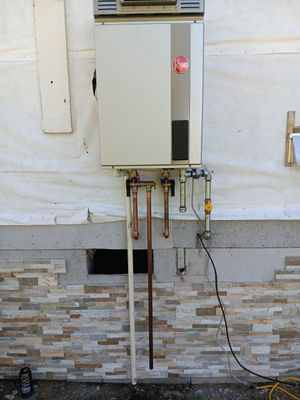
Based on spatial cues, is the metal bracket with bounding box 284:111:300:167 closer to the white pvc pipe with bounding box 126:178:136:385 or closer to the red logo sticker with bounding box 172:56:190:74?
the red logo sticker with bounding box 172:56:190:74

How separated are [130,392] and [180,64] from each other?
7.00ft

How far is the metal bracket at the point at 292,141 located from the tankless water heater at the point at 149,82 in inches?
25.2

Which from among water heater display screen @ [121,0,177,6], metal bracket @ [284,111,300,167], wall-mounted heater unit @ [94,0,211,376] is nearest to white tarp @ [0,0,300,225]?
metal bracket @ [284,111,300,167]

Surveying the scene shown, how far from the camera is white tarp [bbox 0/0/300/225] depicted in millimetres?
1980

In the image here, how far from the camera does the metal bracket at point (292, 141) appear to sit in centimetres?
204

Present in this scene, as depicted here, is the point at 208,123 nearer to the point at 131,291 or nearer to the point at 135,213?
the point at 135,213

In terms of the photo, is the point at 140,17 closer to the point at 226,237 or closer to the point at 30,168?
the point at 30,168

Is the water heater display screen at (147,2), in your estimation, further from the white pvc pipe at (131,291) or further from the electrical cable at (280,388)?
the electrical cable at (280,388)

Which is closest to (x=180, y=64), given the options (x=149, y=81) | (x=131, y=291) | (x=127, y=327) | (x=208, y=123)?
(x=149, y=81)

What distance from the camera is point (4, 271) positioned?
2.31 meters

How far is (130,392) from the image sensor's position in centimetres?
239

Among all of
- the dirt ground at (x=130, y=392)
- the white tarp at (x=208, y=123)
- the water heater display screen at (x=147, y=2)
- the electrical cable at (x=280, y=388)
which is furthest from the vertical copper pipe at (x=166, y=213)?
the electrical cable at (x=280, y=388)

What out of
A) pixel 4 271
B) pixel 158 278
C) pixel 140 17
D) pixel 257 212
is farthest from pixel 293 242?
pixel 4 271

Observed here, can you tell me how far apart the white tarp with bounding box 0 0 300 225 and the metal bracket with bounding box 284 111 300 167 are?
0.11ft
